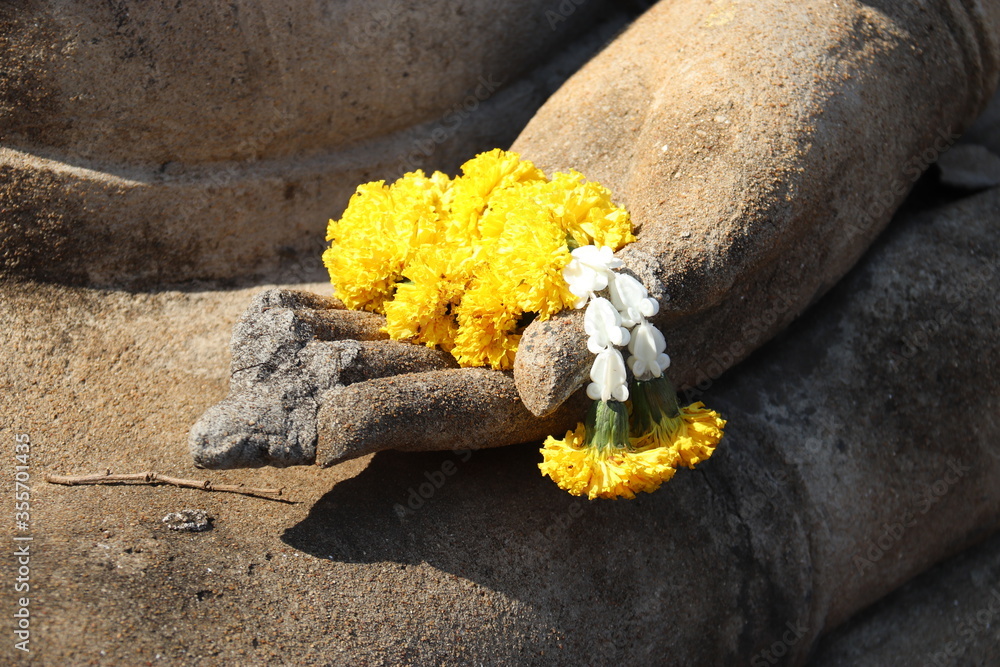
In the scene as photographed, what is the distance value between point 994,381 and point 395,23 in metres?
2.17

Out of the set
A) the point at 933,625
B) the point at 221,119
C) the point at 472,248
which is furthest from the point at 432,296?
the point at 933,625

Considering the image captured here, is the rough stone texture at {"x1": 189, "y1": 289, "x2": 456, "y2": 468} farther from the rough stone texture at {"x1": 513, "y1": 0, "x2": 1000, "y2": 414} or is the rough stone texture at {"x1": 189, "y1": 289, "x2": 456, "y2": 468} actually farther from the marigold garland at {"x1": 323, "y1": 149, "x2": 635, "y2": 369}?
the rough stone texture at {"x1": 513, "y1": 0, "x2": 1000, "y2": 414}

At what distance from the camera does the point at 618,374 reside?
1.79 m

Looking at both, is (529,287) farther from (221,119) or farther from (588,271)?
(221,119)

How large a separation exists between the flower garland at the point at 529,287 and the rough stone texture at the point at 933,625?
1.21m

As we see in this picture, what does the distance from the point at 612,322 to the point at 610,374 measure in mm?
111

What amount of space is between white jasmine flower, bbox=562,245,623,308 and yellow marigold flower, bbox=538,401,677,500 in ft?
0.81

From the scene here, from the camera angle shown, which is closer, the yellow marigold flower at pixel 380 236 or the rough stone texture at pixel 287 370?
the rough stone texture at pixel 287 370

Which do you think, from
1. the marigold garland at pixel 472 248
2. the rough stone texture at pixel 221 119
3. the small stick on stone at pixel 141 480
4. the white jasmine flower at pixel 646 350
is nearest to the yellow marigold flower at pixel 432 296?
the marigold garland at pixel 472 248

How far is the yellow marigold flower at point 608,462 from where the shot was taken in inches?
67.6

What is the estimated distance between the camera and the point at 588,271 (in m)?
1.86

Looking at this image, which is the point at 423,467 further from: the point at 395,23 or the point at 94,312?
the point at 395,23

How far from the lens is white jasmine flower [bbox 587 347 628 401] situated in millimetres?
1788

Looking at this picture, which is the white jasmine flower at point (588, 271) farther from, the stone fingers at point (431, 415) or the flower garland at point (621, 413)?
the stone fingers at point (431, 415)
